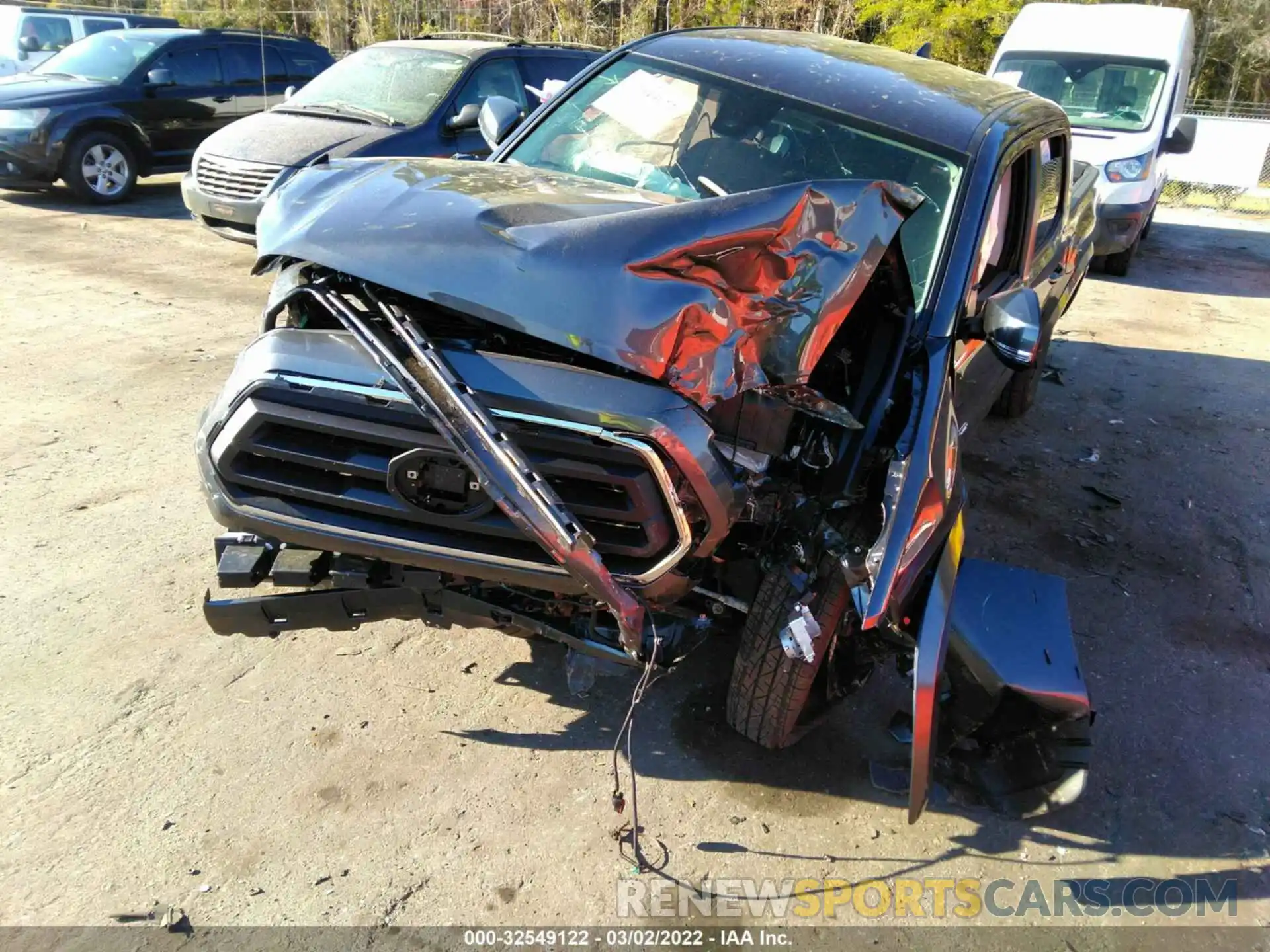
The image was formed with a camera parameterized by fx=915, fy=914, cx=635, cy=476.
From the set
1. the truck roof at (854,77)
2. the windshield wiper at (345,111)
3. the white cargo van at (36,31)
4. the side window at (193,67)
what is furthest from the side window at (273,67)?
the truck roof at (854,77)

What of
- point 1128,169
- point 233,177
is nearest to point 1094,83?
point 1128,169

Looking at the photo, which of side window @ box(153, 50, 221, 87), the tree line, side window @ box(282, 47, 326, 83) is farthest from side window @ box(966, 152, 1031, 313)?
the tree line

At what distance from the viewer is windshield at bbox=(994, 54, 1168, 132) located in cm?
942

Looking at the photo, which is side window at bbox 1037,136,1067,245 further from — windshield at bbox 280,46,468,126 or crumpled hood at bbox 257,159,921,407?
windshield at bbox 280,46,468,126

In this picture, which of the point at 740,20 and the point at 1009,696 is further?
the point at 740,20

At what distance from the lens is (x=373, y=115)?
Answer: 773 cm

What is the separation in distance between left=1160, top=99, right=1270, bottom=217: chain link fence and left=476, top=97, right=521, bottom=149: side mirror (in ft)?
47.9

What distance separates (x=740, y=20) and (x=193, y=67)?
30.7ft

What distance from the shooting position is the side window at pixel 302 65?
11195mm

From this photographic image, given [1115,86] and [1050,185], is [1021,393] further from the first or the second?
[1115,86]

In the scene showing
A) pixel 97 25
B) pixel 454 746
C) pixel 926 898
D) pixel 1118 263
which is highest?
pixel 97 25

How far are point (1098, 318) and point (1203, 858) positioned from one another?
669 cm

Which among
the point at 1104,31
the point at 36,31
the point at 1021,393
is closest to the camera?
the point at 1021,393

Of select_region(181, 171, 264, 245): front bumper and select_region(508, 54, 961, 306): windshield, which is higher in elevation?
select_region(508, 54, 961, 306): windshield
